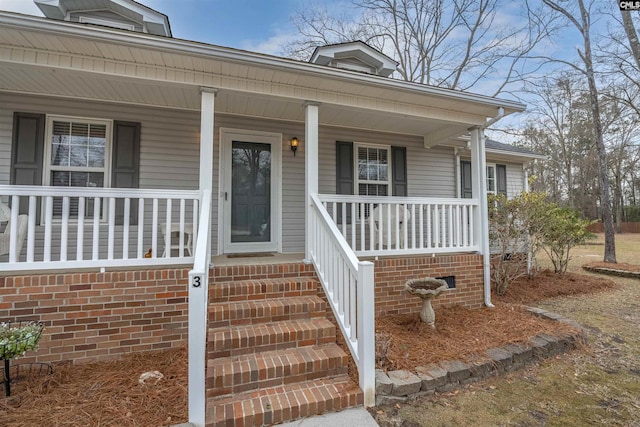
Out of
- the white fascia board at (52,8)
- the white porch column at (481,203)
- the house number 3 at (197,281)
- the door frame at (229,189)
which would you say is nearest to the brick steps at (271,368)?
the house number 3 at (197,281)

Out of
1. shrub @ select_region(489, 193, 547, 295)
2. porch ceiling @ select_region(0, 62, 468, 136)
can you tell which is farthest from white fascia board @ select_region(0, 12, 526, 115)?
shrub @ select_region(489, 193, 547, 295)

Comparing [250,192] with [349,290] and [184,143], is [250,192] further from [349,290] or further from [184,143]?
[349,290]

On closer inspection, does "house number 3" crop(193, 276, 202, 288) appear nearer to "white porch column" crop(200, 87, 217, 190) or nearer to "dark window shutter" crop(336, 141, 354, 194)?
"white porch column" crop(200, 87, 217, 190)

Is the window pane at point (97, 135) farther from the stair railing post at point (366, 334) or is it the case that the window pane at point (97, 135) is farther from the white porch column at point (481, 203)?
the white porch column at point (481, 203)

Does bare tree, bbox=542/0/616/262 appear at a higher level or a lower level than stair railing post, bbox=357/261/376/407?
A: higher

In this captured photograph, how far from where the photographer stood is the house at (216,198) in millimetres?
2715

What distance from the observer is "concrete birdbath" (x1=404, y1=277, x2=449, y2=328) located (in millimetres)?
3633

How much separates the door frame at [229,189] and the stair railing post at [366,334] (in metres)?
2.84

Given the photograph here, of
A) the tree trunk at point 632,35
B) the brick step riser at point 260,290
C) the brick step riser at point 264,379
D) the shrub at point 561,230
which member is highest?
the tree trunk at point 632,35

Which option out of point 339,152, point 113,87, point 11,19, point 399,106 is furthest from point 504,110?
point 11,19

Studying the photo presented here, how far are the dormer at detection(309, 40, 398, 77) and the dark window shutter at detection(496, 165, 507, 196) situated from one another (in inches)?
155

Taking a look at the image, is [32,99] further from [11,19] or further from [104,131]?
[11,19]

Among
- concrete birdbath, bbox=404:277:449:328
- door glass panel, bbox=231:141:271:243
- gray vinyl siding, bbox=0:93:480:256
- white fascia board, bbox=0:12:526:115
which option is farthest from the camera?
door glass panel, bbox=231:141:271:243

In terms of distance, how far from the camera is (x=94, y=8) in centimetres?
504
